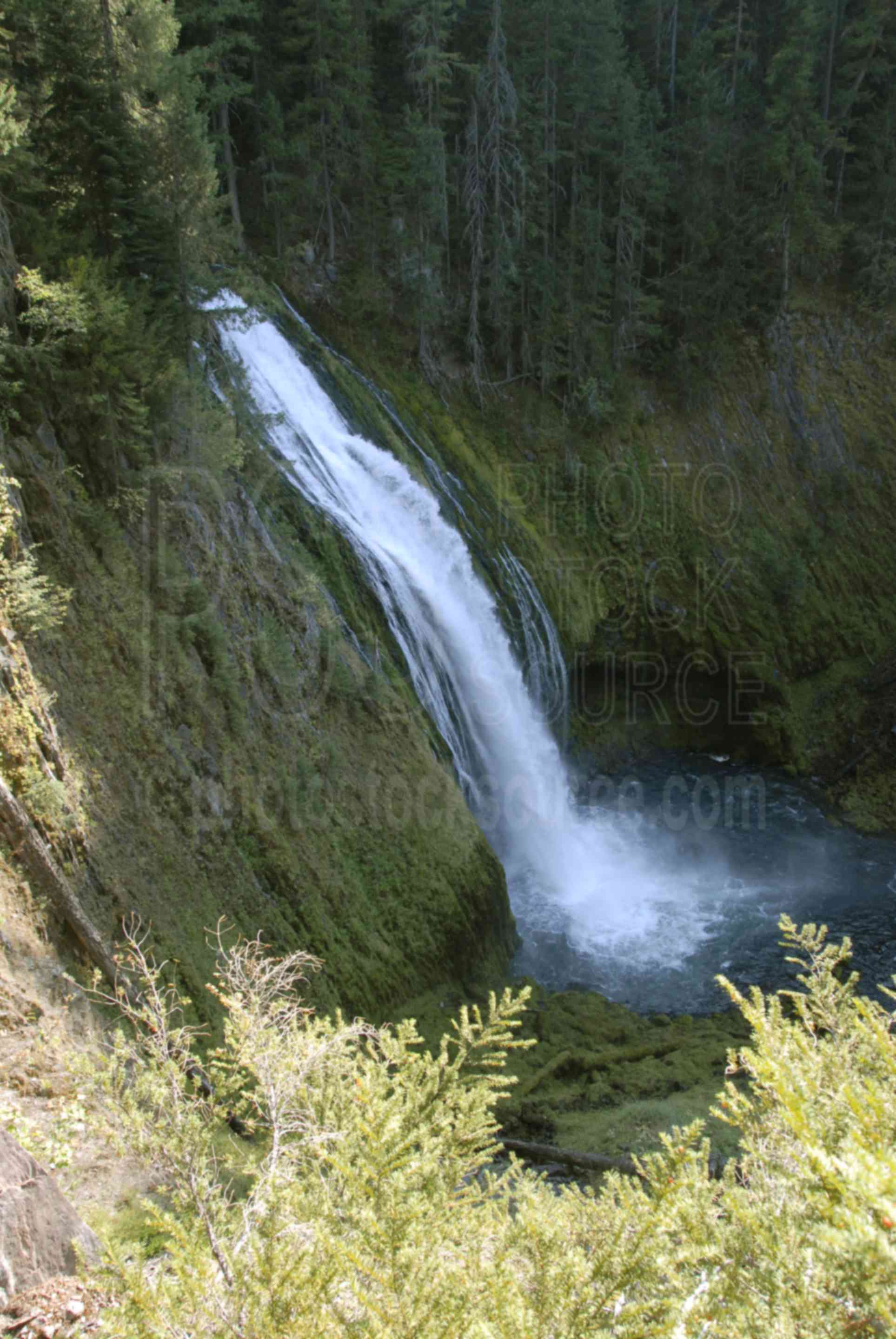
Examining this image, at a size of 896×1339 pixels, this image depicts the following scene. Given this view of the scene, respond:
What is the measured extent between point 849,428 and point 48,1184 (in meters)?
25.5

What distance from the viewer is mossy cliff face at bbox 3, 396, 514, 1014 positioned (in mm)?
7977

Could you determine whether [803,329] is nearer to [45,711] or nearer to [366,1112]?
[45,711]

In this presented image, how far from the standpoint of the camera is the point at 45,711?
287 inches

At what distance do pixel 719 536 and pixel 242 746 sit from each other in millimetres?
16004

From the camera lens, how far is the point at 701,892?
15.8m

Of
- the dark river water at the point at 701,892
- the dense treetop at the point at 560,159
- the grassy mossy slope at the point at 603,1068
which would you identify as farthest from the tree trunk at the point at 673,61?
the grassy mossy slope at the point at 603,1068

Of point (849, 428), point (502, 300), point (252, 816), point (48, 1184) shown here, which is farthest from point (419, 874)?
point (849, 428)

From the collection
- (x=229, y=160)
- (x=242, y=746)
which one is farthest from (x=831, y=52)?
(x=242, y=746)

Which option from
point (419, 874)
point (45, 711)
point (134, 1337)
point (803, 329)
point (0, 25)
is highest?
point (0, 25)

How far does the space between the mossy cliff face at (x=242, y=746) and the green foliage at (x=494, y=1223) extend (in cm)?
327

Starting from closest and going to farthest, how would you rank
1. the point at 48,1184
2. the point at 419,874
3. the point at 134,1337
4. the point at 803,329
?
1. the point at 134,1337
2. the point at 48,1184
3. the point at 419,874
4. the point at 803,329

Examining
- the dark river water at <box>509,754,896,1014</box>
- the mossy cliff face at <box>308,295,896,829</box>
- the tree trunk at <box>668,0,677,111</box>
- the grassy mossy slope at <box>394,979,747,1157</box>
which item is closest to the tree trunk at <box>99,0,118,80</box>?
the mossy cliff face at <box>308,295,896,829</box>

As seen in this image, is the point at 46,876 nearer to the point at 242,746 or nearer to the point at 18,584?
the point at 18,584

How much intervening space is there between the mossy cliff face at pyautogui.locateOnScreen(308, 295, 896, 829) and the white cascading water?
2.41 meters
